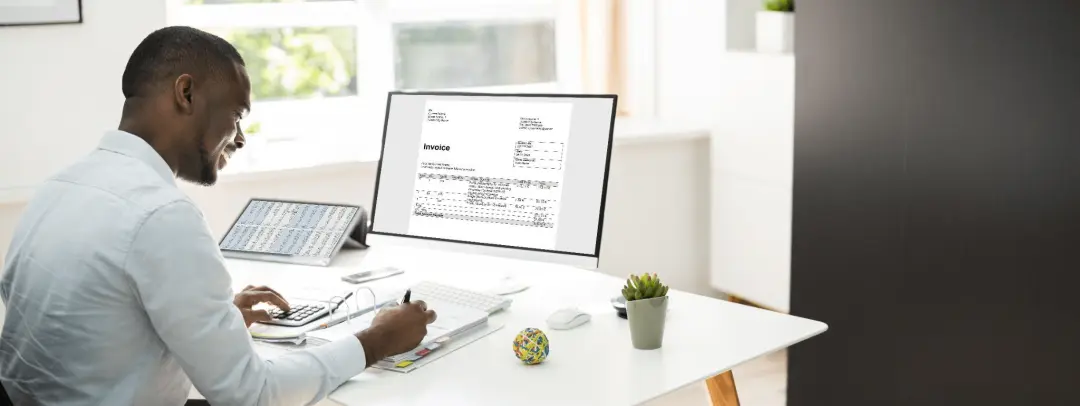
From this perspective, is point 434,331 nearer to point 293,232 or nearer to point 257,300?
point 257,300

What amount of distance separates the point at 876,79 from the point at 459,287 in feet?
3.18

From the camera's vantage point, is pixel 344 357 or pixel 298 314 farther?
pixel 298 314

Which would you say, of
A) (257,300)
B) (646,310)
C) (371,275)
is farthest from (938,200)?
(257,300)

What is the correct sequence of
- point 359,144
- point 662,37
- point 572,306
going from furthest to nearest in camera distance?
point 662,37 → point 359,144 → point 572,306

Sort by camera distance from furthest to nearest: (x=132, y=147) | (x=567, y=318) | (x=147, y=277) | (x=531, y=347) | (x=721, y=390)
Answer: (x=721, y=390), (x=567, y=318), (x=531, y=347), (x=132, y=147), (x=147, y=277)

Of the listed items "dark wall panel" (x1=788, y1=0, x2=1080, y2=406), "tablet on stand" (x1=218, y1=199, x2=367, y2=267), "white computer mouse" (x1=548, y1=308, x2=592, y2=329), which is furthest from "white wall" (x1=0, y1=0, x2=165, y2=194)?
"dark wall panel" (x1=788, y1=0, x2=1080, y2=406)

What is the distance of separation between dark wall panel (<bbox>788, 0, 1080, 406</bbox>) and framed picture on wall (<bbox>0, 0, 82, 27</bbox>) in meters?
1.93

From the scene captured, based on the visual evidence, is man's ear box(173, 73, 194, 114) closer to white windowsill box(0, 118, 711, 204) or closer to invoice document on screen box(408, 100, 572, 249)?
invoice document on screen box(408, 100, 572, 249)

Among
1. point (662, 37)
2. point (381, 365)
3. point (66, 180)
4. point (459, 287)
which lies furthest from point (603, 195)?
point (662, 37)

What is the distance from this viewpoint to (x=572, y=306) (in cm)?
221

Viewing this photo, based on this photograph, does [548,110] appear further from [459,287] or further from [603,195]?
[459,287]

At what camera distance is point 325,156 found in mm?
3721

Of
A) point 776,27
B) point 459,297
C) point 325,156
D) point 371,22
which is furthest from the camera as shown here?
point 371,22

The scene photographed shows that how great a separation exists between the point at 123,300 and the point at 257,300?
1.80 feet
